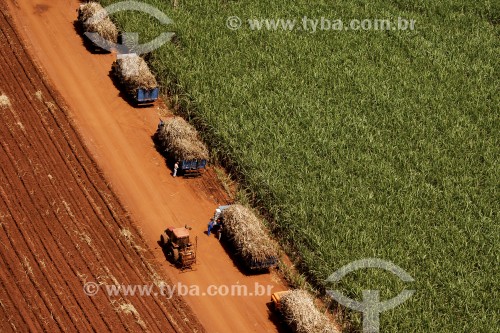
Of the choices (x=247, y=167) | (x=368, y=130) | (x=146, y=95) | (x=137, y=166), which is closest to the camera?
(x=247, y=167)

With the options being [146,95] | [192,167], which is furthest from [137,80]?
[192,167]

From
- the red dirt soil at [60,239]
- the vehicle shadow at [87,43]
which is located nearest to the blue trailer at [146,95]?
the red dirt soil at [60,239]

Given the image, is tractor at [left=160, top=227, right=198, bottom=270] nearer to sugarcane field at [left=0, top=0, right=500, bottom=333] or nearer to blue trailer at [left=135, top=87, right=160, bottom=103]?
sugarcane field at [left=0, top=0, right=500, bottom=333]

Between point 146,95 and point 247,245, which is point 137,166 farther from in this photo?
point 247,245

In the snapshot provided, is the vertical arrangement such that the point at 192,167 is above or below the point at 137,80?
below

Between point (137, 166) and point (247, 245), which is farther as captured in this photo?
point (137, 166)

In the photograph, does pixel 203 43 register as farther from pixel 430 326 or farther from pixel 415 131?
pixel 430 326

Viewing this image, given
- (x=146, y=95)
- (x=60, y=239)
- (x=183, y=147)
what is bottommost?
(x=60, y=239)

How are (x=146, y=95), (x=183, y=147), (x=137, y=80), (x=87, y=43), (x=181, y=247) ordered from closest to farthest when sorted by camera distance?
(x=181, y=247) < (x=183, y=147) < (x=137, y=80) < (x=146, y=95) < (x=87, y=43)

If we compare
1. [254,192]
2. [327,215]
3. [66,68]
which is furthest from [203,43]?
[327,215]
